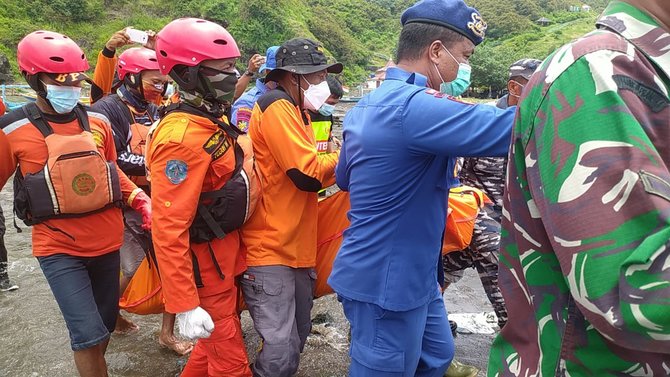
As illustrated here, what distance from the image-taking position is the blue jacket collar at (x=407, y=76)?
6.94 feet

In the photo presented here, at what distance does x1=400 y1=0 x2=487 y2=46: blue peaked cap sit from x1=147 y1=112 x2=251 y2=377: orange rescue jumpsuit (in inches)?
50.1

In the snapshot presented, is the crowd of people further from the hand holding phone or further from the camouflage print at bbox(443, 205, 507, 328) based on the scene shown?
the hand holding phone

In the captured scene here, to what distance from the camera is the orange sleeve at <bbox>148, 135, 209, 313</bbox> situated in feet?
8.05

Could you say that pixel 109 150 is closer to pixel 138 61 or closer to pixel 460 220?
pixel 138 61

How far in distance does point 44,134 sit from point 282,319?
1862 mm

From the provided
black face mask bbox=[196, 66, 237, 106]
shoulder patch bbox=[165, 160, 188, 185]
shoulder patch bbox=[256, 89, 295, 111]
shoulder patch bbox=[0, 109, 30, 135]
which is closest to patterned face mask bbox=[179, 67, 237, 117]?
black face mask bbox=[196, 66, 237, 106]

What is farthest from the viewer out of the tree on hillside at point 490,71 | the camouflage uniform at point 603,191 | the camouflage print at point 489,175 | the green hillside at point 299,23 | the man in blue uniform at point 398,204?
the tree on hillside at point 490,71

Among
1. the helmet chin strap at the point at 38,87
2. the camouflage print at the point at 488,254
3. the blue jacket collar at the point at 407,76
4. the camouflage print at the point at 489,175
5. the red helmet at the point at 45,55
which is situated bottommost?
the camouflage print at the point at 488,254

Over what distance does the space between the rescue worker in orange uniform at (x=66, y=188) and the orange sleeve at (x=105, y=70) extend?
0.80m

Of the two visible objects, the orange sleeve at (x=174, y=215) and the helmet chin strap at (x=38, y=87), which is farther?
the helmet chin strap at (x=38, y=87)

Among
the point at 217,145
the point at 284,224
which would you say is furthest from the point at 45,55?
the point at 284,224

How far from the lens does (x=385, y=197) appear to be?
2.12 m

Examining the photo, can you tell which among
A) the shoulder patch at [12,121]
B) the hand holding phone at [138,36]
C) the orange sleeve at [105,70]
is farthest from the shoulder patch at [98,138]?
the orange sleeve at [105,70]

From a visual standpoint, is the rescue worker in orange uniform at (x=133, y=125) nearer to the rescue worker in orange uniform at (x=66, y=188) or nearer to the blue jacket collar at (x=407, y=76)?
the rescue worker in orange uniform at (x=66, y=188)
